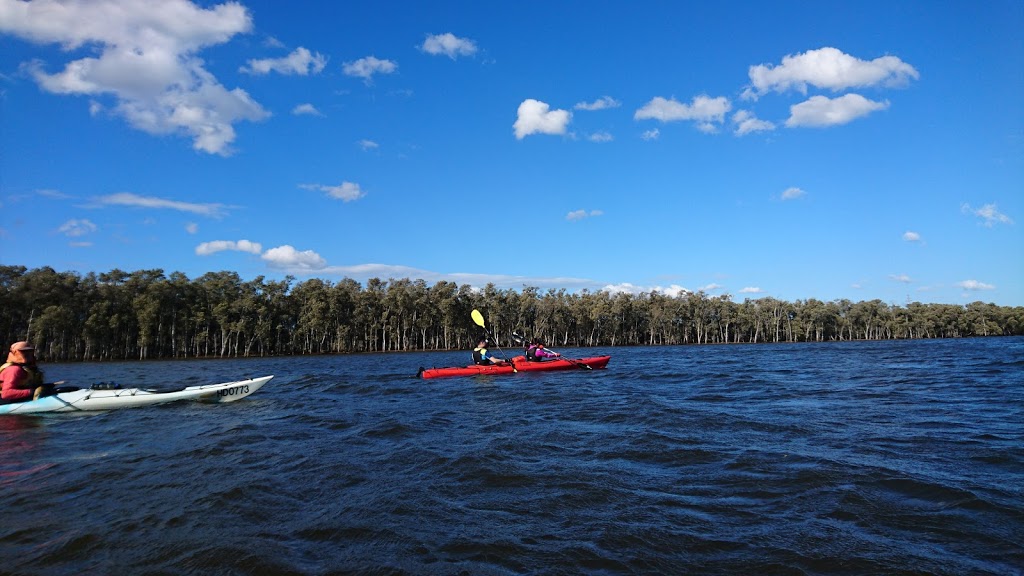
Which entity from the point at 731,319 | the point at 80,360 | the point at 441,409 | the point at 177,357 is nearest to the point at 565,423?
the point at 441,409

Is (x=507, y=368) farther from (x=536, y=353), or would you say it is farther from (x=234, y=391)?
(x=234, y=391)

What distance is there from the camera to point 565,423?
35.4 ft

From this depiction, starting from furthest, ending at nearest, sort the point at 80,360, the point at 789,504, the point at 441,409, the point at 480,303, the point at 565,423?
the point at 480,303 → the point at 80,360 → the point at 441,409 → the point at 565,423 → the point at 789,504

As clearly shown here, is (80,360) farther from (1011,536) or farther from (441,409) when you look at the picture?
(1011,536)

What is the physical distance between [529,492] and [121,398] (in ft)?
41.6

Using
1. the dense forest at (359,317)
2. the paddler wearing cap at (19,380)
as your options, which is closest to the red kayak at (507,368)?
the paddler wearing cap at (19,380)

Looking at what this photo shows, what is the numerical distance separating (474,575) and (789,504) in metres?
3.52

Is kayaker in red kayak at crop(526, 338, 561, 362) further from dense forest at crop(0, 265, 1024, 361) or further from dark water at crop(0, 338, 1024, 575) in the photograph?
dense forest at crop(0, 265, 1024, 361)

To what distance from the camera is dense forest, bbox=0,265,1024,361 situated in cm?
5784

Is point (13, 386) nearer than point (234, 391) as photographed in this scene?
Yes

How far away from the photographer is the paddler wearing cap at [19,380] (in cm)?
1240

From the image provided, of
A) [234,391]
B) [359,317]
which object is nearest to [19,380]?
[234,391]

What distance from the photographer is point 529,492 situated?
6289 mm

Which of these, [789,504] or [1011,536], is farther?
[789,504]
